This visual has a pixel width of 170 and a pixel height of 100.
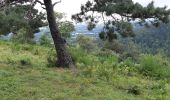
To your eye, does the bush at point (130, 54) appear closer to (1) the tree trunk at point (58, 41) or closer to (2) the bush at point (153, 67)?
(2) the bush at point (153, 67)

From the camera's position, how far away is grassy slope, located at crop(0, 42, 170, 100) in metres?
11.0

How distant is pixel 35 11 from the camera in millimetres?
14539

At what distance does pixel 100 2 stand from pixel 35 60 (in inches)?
168

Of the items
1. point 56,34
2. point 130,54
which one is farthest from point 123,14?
point 130,54

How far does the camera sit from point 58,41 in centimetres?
1491

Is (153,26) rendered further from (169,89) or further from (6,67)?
(6,67)

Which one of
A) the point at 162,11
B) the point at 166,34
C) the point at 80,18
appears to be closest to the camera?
the point at 162,11

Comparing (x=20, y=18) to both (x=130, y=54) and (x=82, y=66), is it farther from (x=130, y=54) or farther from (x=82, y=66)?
(x=130, y=54)

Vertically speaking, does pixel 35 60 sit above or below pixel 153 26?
below

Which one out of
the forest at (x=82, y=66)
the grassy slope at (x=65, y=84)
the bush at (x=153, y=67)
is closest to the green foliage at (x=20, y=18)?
the forest at (x=82, y=66)

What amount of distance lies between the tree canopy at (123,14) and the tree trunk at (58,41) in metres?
1.07

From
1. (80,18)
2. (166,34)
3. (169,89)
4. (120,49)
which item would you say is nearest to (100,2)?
(80,18)

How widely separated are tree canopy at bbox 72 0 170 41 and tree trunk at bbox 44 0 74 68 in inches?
42.3

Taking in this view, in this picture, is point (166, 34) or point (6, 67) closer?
point (6, 67)
